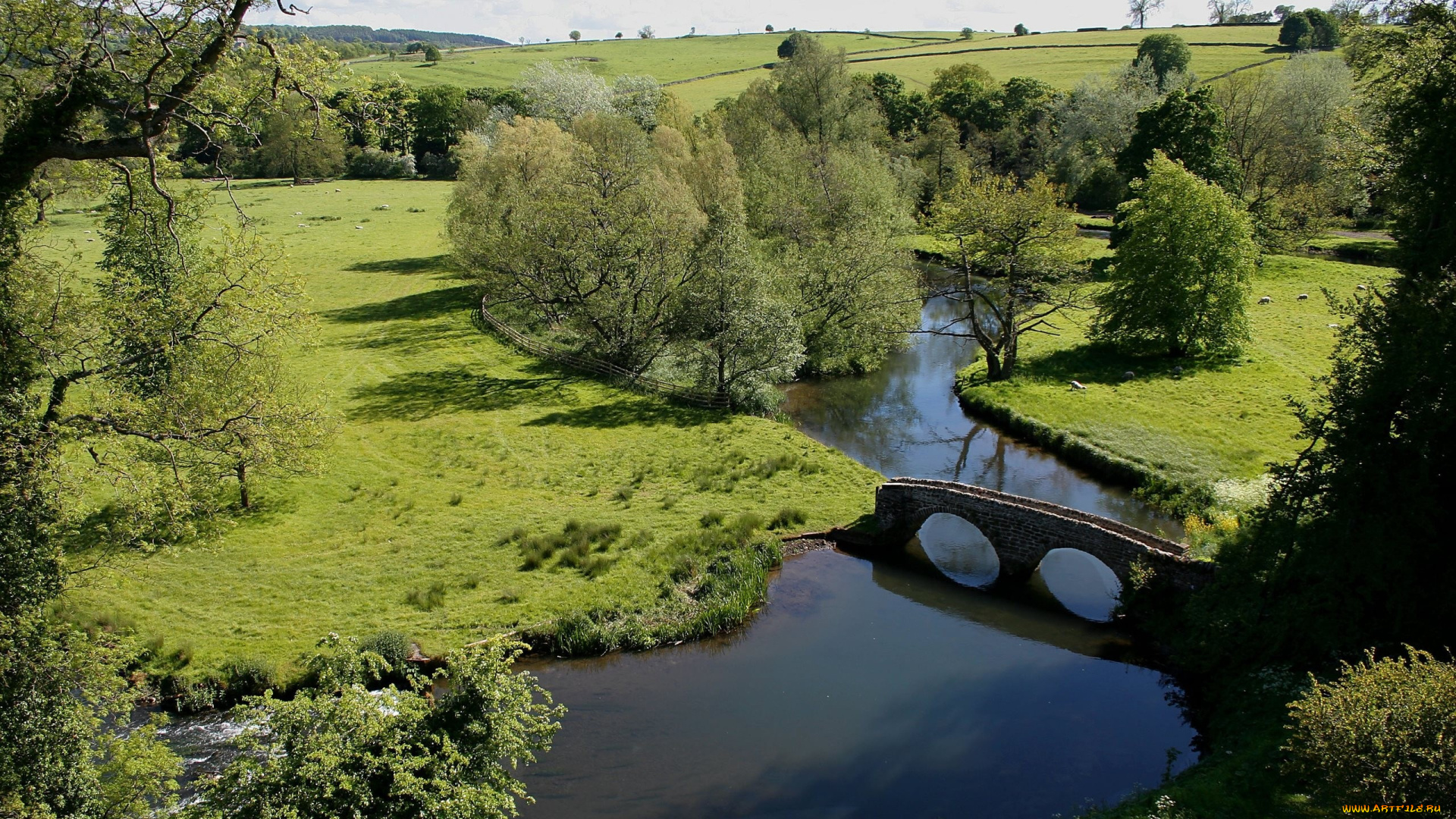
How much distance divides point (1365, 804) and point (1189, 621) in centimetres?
893

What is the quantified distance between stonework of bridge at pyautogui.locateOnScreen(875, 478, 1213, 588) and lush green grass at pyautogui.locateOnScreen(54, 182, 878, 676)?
2.37m

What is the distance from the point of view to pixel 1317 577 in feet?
64.6

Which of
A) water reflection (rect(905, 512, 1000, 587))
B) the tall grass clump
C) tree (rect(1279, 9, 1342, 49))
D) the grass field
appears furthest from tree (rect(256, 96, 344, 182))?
tree (rect(1279, 9, 1342, 49))

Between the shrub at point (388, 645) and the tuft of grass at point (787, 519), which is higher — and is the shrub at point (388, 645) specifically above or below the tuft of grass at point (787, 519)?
below

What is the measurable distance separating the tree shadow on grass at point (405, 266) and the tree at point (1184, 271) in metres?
45.9

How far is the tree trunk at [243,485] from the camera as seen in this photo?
27438 mm

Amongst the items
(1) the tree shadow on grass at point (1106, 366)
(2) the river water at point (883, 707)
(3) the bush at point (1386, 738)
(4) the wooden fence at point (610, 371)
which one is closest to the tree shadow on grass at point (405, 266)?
(4) the wooden fence at point (610, 371)

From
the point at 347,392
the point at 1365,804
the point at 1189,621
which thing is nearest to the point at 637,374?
the point at 347,392

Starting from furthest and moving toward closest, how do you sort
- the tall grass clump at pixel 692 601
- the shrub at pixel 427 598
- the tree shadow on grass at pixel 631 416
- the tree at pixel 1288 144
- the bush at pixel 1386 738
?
the tree at pixel 1288 144, the tree shadow on grass at pixel 631 416, the shrub at pixel 427 598, the tall grass clump at pixel 692 601, the bush at pixel 1386 738

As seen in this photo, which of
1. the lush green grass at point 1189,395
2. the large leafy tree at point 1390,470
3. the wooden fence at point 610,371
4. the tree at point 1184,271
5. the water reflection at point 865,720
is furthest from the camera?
the tree at point 1184,271

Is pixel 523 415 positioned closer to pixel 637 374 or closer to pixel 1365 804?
pixel 637 374

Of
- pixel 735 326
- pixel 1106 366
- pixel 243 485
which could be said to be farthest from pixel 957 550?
pixel 243 485

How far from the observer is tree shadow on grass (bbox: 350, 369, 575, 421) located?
124ft

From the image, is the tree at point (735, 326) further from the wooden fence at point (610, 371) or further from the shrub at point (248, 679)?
the shrub at point (248, 679)
